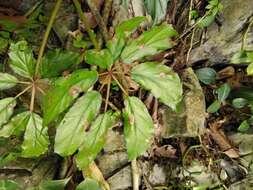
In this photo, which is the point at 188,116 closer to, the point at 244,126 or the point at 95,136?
the point at 244,126

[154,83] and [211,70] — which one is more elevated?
[154,83]

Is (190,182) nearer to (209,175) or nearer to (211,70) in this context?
(209,175)

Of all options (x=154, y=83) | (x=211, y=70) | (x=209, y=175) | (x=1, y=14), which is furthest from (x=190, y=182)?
(x=1, y=14)

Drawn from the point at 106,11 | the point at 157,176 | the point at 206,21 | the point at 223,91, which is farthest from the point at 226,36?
the point at 157,176

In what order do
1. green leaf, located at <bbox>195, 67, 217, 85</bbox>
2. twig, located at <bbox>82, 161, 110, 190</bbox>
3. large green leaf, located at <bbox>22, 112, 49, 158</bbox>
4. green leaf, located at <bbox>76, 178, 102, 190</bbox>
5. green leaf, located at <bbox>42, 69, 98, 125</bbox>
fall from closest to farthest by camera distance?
1. green leaf, located at <bbox>42, 69, 98, 125</bbox>
2. large green leaf, located at <bbox>22, 112, 49, 158</bbox>
3. green leaf, located at <bbox>76, 178, 102, 190</bbox>
4. twig, located at <bbox>82, 161, 110, 190</bbox>
5. green leaf, located at <bbox>195, 67, 217, 85</bbox>

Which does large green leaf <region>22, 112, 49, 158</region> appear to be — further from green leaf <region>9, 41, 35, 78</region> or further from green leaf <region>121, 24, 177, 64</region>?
green leaf <region>121, 24, 177, 64</region>

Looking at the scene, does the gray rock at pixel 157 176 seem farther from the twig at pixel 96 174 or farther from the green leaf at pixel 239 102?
the green leaf at pixel 239 102

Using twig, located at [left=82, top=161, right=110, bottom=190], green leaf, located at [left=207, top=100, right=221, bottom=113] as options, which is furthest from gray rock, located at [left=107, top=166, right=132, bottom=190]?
green leaf, located at [left=207, top=100, right=221, bottom=113]

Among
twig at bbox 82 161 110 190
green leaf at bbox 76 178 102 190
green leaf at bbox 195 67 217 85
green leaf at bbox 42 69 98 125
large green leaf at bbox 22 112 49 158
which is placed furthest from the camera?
green leaf at bbox 195 67 217 85
